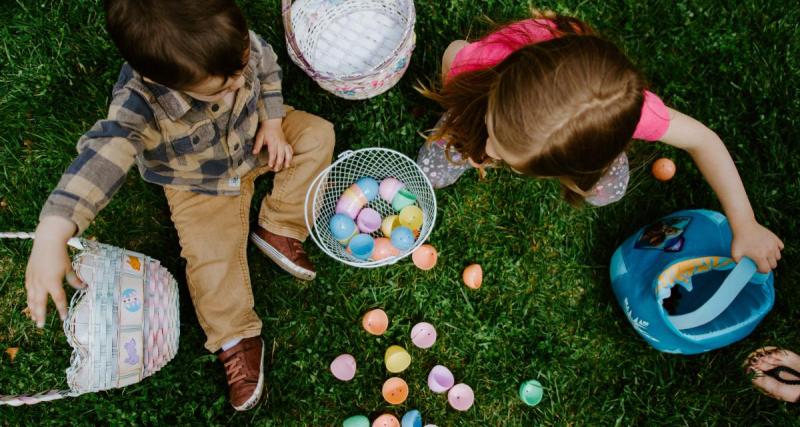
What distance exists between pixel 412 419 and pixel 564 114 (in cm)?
130

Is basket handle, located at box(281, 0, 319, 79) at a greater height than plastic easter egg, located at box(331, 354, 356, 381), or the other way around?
basket handle, located at box(281, 0, 319, 79)

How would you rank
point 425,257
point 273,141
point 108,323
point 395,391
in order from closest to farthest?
1. point 108,323
2. point 273,141
3. point 395,391
4. point 425,257

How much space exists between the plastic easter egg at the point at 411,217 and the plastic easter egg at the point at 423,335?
406 mm

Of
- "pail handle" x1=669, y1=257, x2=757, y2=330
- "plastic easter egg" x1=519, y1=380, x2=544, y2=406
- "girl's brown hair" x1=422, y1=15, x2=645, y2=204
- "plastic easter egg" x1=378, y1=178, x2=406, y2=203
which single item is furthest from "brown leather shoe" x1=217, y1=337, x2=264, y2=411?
"pail handle" x1=669, y1=257, x2=757, y2=330

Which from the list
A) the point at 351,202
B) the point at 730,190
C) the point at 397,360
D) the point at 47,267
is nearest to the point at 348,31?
the point at 351,202

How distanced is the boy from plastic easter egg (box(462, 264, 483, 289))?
631 millimetres

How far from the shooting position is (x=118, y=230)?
2357 millimetres

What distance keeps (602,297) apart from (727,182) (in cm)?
72

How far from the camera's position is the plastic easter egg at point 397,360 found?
2.27 meters

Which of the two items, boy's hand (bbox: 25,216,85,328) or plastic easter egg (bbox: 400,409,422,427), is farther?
plastic easter egg (bbox: 400,409,422,427)

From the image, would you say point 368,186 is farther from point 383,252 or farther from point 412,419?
point 412,419

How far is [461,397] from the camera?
90.4 inches

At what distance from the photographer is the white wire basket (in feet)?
7.59

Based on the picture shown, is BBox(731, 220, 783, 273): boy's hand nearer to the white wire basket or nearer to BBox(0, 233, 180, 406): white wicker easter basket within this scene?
the white wire basket
